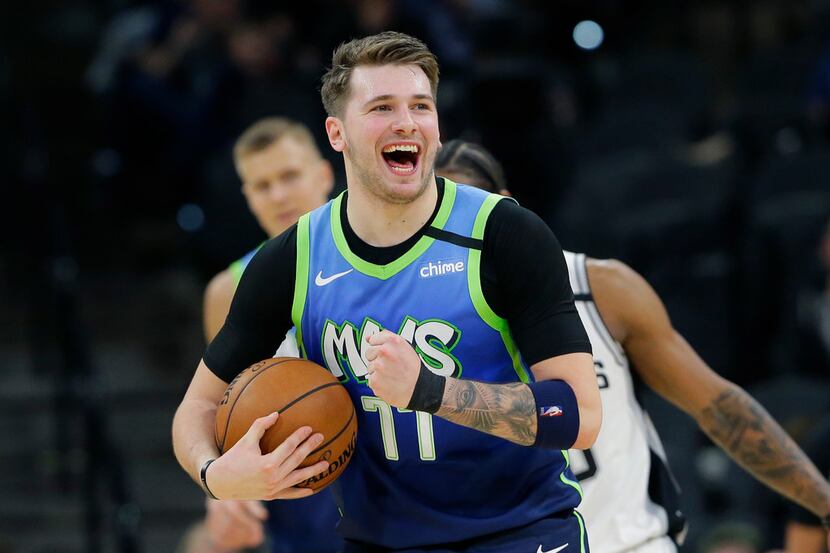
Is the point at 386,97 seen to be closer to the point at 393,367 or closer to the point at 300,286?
the point at 300,286

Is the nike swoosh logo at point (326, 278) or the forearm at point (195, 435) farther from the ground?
the nike swoosh logo at point (326, 278)

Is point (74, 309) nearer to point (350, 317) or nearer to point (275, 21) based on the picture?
point (275, 21)

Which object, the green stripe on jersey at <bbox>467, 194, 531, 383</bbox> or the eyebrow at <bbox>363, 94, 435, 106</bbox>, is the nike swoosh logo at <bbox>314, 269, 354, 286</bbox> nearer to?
the green stripe on jersey at <bbox>467, 194, 531, 383</bbox>

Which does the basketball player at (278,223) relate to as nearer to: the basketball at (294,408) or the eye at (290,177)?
the eye at (290,177)

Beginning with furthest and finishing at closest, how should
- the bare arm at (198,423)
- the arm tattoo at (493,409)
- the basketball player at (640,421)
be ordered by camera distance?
the basketball player at (640,421), the bare arm at (198,423), the arm tattoo at (493,409)

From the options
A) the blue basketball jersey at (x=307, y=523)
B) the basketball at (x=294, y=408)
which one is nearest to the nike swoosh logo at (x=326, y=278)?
the basketball at (x=294, y=408)

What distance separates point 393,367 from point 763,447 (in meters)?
1.90

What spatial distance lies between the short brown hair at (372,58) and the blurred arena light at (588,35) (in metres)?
7.26

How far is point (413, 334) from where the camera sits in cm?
360

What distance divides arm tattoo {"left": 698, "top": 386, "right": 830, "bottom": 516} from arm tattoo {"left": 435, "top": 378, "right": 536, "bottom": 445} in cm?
136

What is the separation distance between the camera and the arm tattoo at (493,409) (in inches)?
131

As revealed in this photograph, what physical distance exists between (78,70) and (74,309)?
14.9ft

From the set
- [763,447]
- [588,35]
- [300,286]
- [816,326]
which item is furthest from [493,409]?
[588,35]

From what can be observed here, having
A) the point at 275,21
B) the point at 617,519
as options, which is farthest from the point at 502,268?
the point at 275,21
